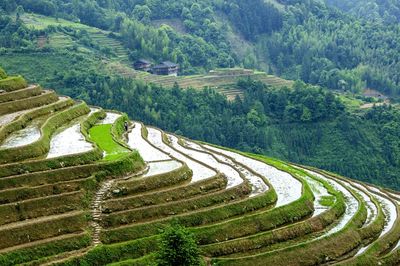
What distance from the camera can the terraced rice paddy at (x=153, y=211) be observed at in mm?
28891

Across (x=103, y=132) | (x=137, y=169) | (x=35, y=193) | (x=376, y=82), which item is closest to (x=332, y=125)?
(x=376, y=82)

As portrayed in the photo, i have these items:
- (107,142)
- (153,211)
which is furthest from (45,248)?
(107,142)

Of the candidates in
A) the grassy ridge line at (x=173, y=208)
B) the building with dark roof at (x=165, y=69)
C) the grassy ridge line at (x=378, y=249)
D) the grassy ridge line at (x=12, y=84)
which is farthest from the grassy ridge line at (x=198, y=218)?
the building with dark roof at (x=165, y=69)

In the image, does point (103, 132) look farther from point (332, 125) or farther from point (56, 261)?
point (332, 125)

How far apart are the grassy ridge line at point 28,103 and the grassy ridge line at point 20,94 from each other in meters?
0.50

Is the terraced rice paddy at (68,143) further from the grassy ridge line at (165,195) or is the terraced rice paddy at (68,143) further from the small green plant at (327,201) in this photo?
the small green plant at (327,201)

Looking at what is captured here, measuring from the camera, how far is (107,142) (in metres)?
40.5

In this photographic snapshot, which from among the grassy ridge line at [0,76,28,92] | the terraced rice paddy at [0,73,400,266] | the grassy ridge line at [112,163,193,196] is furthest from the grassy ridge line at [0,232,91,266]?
the grassy ridge line at [0,76,28,92]

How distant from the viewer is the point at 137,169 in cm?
3559

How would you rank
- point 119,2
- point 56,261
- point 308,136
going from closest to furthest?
1. point 56,261
2. point 308,136
3. point 119,2

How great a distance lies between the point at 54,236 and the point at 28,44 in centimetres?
7315

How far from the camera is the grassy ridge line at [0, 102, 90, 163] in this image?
3306cm

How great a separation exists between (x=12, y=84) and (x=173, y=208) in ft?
64.8

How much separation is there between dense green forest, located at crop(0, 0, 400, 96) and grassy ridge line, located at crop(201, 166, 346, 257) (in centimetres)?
7475
